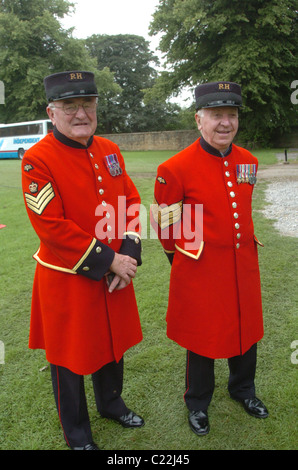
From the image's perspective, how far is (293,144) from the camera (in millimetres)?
25734

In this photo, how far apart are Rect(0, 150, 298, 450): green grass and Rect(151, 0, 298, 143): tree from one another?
18586 millimetres

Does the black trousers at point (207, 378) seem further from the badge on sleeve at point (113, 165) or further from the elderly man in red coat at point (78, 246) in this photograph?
the badge on sleeve at point (113, 165)

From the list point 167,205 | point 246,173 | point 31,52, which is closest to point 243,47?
point 31,52

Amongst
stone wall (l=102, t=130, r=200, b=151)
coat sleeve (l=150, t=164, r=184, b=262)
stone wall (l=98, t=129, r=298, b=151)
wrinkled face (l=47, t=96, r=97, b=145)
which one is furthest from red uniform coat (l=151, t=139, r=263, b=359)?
stone wall (l=102, t=130, r=200, b=151)

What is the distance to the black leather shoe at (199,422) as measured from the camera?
2381 mm

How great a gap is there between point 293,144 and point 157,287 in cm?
2419

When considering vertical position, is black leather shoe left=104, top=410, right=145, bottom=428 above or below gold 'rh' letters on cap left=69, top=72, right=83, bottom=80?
below

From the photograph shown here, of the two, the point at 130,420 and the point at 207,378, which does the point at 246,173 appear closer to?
the point at 207,378

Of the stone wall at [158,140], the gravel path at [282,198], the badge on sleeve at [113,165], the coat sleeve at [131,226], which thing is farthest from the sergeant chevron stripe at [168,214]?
the stone wall at [158,140]

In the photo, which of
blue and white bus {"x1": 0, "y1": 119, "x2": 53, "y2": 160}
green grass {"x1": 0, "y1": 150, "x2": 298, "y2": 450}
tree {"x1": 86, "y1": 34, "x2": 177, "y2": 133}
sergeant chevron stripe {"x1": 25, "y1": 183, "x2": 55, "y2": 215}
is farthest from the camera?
tree {"x1": 86, "y1": 34, "x2": 177, "y2": 133}

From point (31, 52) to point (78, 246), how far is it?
33.0 meters

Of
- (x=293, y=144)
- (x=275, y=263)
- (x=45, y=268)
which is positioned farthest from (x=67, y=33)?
(x=45, y=268)

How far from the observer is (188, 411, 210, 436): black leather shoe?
238 cm

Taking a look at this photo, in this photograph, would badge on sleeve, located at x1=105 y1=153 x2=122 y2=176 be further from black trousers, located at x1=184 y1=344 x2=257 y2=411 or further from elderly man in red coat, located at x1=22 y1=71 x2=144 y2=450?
black trousers, located at x1=184 y1=344 x2=257 y2=411
